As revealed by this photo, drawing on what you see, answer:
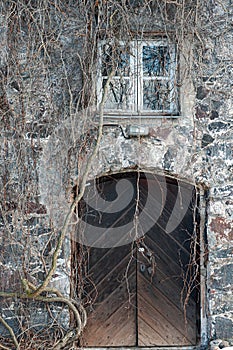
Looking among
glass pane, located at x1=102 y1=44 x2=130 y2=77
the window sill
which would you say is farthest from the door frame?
glass pane, located at x1=102 y1=44 x2=130 y2=77

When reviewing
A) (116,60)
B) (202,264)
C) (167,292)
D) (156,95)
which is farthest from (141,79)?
(167,292)

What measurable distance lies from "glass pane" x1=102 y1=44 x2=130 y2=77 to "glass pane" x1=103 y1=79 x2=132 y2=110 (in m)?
0.09

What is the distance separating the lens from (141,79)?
6242mm

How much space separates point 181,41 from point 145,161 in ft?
3.81

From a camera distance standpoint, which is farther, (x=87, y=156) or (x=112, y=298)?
(x=112, y=298)

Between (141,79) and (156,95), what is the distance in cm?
21

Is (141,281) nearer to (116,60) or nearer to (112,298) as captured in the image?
(112,298)

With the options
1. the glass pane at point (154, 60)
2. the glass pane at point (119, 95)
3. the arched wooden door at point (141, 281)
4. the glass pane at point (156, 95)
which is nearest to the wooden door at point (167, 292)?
the arched wooden door at point (141, 281)

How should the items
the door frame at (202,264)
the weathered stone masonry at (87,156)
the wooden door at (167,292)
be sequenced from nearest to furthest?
the weathered stone masonry at (87,156), the door frame at (202,264), the wooden door at (167,292)

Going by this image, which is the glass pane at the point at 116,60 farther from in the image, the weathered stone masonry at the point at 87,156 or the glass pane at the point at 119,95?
the weathered stone masonry at the point at 87,156

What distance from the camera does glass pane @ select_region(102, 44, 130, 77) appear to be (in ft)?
20.0

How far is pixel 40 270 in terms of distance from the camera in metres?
6.04

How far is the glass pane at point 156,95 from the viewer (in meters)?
6.23

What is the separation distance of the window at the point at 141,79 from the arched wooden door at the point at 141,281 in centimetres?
65
